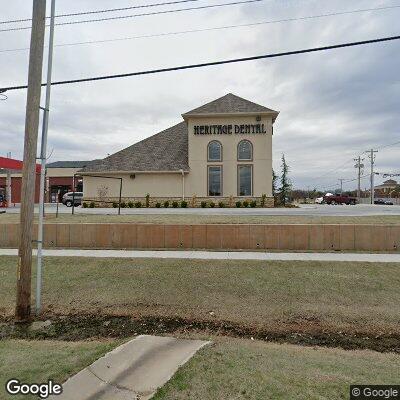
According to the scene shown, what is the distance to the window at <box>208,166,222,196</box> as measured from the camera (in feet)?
98.1

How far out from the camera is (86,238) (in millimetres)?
11141

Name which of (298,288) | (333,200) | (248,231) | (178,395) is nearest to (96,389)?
(178,395)

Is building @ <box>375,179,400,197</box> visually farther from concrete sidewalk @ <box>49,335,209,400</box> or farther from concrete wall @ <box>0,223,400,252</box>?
concrete sidewalk @ <box>49,335,209,400</box>

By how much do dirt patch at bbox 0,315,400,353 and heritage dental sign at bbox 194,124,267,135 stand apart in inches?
1016

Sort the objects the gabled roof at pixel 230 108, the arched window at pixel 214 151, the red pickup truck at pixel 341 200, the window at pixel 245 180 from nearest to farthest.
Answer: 1. the gabled roof at pixel 230 108
2. the window at pixel 245 180
3. the arched window at pixel 214 151
4. the red pickup truck at pixel 341 200

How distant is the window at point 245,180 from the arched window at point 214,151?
223 cm

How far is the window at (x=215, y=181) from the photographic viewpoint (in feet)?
98.1

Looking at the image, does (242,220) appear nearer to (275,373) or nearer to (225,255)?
(225,255)

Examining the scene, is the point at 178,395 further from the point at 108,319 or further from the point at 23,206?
the point at 23,206

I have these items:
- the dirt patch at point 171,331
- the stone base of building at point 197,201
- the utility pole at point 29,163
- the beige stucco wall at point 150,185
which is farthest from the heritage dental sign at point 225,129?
the dirt patch at point 171,331

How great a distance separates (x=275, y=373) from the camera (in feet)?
11.3

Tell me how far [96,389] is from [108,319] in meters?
2.35

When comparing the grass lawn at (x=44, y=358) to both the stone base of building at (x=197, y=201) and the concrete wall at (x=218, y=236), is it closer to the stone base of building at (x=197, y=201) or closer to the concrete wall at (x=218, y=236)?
the concrete wall at (x=218, y=236)

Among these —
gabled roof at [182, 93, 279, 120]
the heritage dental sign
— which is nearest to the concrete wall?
the heritage dental sign
